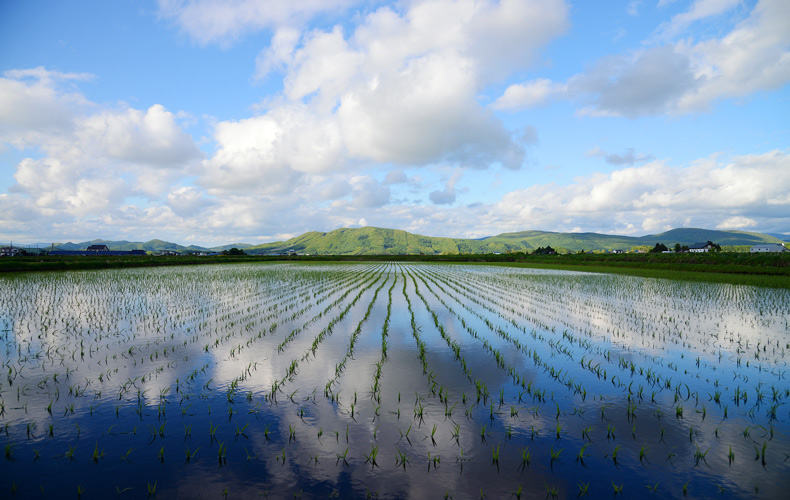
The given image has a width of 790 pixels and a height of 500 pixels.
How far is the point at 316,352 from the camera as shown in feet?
31.8

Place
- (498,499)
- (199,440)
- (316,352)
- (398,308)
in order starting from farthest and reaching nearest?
(398,308) → (316,352) → (199,440) → (498,499)

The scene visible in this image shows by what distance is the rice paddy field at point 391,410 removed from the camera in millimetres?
4379

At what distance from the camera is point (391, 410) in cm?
622

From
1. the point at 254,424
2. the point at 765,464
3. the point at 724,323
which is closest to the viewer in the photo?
the point at 765,464

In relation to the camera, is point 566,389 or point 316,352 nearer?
point 566,389

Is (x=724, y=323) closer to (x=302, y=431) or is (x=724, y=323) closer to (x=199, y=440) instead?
(x=302, y=431)

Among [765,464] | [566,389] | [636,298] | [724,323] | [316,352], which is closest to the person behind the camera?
[765,464]

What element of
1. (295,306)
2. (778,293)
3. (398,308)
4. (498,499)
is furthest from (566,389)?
(778,293)

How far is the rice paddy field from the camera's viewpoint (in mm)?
4379

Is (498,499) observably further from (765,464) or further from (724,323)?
(724,323)

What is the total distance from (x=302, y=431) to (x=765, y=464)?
6.26 meters

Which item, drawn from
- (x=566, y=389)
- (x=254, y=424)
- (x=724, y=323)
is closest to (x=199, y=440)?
(x=254, y=424)

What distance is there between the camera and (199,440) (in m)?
5.25

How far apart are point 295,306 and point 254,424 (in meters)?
12.4
